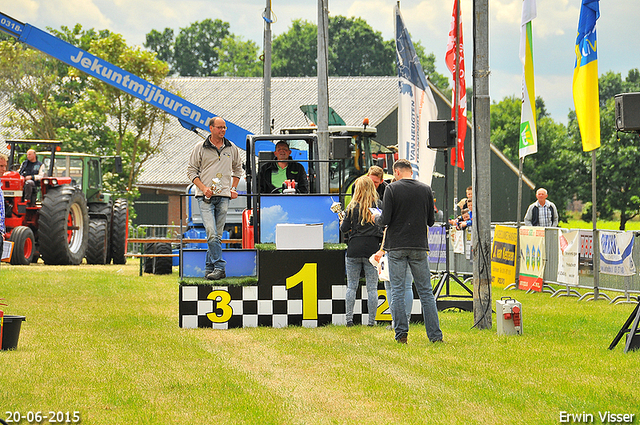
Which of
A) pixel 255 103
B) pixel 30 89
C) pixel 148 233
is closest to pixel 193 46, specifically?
pixel 255 103

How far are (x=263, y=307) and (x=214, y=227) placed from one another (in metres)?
1.20

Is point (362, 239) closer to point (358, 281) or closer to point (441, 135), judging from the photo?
point (358, 281)

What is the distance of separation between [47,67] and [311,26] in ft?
160

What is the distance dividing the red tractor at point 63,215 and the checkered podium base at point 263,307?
1033 centimetres

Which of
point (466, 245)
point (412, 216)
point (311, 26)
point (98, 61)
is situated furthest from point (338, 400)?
point (311, 26)

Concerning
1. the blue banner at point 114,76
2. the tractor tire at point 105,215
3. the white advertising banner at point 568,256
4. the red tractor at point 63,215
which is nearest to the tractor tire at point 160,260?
the red tractor at point 63,215

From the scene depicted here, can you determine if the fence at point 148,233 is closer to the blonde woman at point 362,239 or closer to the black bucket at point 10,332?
the blonde woman at point 362,239

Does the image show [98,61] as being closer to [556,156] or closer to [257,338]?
[257,338]

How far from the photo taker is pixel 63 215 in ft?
66.0

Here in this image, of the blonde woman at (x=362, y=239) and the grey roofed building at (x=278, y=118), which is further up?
the grey roofed building at (x=278, y=118)

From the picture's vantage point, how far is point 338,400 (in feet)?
20.8

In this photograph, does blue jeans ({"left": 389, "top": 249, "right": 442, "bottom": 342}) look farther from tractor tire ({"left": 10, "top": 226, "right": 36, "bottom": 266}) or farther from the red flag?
tractor tire ({"left": 10, "top": 226, "right": 36, "bottom": 266})

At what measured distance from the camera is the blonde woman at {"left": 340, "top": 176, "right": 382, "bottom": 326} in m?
10.4

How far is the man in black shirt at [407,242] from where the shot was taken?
8.97m
